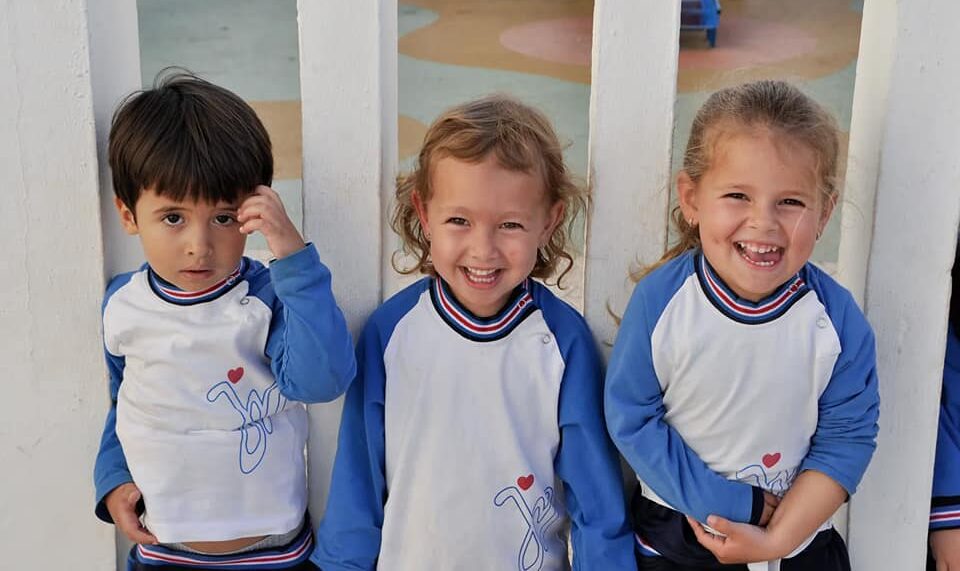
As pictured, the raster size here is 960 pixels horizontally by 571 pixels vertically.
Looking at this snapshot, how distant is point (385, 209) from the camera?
1.74 metres

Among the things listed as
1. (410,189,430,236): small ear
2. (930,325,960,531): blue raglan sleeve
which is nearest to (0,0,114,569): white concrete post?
(410,189,430,236): small ear

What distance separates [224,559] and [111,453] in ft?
0.81

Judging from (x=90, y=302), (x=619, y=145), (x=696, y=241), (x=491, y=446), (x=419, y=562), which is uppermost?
(x=619, y=145)

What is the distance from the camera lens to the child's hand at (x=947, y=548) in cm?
187

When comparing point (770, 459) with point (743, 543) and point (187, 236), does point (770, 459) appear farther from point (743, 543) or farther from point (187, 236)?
point (187, 236)

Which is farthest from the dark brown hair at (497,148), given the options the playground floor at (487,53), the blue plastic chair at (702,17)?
the blue plastic chair at (702,17)

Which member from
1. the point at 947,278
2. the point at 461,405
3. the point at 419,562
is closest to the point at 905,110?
the point at 947,278

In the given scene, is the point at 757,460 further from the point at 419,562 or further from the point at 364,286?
the point at 364,286

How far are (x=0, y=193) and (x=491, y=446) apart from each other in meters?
0.84

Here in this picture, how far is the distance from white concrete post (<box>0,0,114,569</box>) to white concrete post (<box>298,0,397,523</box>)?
1.10 ft

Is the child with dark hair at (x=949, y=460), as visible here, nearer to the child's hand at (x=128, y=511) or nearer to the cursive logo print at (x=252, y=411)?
the cursive logo print at (x=252, y=411)

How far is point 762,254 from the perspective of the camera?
160 cm

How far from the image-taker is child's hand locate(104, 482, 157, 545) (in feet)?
5.76

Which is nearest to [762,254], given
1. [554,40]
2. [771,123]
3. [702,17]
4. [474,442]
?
[771,123]
